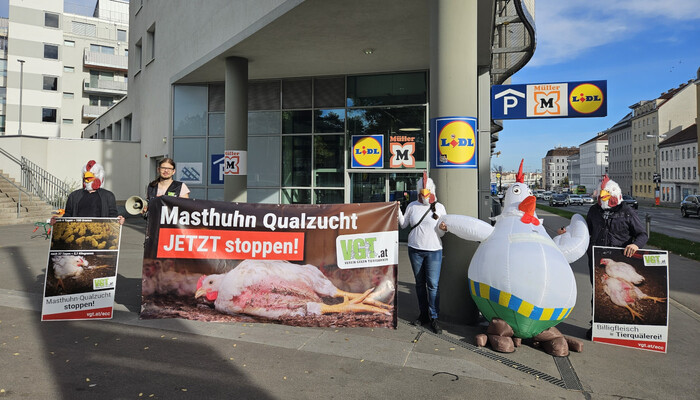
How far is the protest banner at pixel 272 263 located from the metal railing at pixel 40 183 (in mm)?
17332

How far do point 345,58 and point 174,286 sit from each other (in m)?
8.46

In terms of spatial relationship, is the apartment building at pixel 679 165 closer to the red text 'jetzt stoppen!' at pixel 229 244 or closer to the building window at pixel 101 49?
the red text 'jetzt stoppen!' at pixel 229 244

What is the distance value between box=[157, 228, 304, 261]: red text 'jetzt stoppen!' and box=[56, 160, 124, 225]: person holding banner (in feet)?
3.27

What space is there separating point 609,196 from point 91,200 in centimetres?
678

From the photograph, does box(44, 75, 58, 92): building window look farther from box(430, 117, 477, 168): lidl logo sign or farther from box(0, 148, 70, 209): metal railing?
box(430, 117, 477, 168): lidl logo sign

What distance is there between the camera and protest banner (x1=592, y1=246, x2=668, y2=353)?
5004 mm

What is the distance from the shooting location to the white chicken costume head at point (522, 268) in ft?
15.0

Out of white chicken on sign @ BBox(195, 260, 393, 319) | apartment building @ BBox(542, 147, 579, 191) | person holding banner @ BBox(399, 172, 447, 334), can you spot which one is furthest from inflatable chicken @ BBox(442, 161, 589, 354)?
apartment building @ BBox(542, 147, 579, 191)

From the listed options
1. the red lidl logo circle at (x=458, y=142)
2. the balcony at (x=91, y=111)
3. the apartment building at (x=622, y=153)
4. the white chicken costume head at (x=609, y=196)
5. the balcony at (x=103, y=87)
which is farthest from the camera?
the apartment building at (x=622, y=153)

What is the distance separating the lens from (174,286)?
596cm

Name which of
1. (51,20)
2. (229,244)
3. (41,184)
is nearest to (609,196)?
(229,244)

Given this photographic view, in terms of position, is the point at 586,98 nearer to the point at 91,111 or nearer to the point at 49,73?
the point at 49,73

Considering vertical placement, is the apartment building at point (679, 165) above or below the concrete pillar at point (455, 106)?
above

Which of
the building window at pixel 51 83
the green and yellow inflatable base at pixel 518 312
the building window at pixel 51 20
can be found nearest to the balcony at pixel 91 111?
the building window at pixel 51 83
